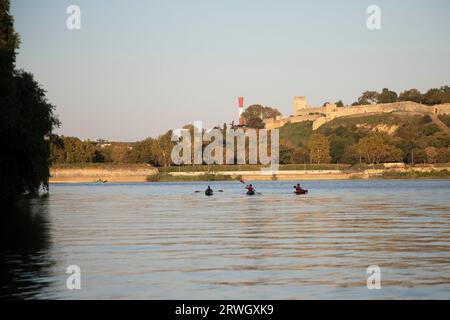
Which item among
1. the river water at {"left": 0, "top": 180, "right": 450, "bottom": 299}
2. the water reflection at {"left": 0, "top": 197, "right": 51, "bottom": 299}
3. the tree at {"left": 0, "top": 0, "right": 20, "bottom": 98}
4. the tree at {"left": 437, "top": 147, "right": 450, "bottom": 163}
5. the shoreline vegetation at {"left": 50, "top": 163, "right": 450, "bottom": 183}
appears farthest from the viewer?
the tree at {"left": 437, "top": 147, "right": 450, "bottom": 163}

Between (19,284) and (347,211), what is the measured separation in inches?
1480

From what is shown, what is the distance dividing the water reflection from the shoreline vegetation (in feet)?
456

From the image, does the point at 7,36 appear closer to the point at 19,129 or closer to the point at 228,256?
the point at 19,129

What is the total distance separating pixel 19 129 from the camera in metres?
47.6

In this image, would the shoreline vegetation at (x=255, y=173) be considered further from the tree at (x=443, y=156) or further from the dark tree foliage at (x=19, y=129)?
the dark tree foliage at (x=19, y=129)

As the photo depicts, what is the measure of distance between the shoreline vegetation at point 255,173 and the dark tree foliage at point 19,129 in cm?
13183

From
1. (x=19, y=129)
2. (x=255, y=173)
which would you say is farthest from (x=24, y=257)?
(x=255, y=173)

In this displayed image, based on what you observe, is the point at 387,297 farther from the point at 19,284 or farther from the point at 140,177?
the point at 140,177

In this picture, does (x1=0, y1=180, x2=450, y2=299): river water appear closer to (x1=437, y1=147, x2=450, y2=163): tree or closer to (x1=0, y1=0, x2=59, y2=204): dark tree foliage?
(x1=0, y1=0, x2=59, y2=204): dark tree foliage

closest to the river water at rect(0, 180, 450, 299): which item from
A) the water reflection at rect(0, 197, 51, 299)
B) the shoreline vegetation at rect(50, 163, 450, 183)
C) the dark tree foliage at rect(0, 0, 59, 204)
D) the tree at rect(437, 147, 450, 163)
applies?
the water reflection at rect(0, 197, 51, 299)

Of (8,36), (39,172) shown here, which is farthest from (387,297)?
(8,36)

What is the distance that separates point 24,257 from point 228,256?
7.07 metres

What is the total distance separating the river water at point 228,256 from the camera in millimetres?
22297

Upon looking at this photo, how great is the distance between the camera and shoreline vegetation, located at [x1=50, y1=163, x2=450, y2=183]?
187125 mm
